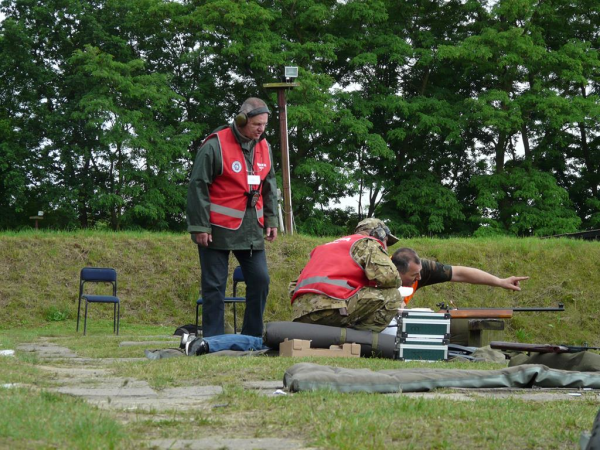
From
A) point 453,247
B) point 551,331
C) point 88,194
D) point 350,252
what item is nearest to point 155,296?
point 453,247

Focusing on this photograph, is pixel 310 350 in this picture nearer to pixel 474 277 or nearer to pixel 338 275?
pixel 338 275

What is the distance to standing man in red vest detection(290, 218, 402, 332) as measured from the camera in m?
6.73

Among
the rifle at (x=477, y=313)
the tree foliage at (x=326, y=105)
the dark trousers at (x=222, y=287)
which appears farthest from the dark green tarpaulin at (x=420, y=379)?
the tree foliage at (x=326, y=105)

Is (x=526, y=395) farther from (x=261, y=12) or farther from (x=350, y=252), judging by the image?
(x=261, y=12)

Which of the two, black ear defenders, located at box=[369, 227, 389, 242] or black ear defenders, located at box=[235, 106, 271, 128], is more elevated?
black ear defenders, located at box=[235, 106, 271, 128]

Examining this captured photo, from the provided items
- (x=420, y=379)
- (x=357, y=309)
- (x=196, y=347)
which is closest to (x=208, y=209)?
(x=196, y=347)

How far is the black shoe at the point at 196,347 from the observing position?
6.55m

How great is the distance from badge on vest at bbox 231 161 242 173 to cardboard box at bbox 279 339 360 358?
1.74 meters

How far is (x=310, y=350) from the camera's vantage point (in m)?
6.39

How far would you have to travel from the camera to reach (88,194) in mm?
28391

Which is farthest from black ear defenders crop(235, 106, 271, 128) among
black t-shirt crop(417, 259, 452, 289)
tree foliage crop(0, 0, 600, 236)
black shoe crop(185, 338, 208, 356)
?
tree foliage crop(0, 0, 600, 236)

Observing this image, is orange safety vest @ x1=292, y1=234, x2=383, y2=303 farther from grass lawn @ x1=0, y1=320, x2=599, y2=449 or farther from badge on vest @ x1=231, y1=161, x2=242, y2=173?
grass lawn @ x1=0, y1=320, x2=599, y2=449

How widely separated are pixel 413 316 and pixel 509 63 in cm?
2388

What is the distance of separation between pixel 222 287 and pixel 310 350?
4.26 feet
